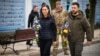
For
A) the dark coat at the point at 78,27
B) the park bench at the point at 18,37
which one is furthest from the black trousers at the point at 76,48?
the park bench at the point at 18,37

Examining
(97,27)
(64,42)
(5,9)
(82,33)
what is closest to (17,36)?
(64,42)

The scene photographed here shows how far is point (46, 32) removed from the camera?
10.4 m

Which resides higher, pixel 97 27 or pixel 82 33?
pixel 82 33

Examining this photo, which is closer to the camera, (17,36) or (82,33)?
(82,33)

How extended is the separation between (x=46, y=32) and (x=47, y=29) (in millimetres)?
90

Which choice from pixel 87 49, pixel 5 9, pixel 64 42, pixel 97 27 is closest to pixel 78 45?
pixel 64 42

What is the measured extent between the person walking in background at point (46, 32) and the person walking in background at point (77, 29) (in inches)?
19.7

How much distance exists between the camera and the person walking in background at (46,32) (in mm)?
10352

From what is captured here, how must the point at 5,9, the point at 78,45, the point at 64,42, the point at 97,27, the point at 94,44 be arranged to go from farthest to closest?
the point at 97,27 < the point at 5,9 < the point at 94,44 < the point at 64,42 < the point at 78,45

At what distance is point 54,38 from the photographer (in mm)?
10398

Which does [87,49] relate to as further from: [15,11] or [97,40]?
[15,11]

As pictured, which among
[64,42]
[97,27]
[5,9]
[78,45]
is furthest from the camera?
[97,27]

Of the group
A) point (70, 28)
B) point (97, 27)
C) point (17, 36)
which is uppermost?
point (70, 28)

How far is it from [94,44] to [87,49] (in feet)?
8.45
